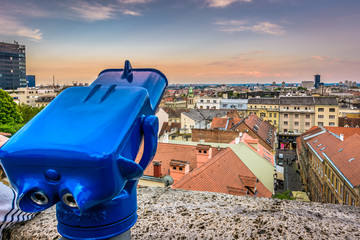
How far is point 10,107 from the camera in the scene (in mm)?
32719

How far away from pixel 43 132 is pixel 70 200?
1.21 ft

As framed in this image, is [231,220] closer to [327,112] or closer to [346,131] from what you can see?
[346,131]

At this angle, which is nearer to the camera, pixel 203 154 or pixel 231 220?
pixel 231 220

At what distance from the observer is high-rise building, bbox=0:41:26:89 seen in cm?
13090

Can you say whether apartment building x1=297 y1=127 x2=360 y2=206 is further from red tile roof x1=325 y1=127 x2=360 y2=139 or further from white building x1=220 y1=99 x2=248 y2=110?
white building x1=220 y1=99 x2=248 y2=110

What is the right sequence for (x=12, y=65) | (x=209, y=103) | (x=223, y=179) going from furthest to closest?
1. (x=12, y=65)
2. (x=209, y=103)
3. (x=223, y=179)

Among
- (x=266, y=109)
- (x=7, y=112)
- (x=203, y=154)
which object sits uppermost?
(x=266, y=109)

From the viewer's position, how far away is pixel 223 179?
15844 millimetres

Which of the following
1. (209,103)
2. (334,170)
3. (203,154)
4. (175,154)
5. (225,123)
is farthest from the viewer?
(209,103)

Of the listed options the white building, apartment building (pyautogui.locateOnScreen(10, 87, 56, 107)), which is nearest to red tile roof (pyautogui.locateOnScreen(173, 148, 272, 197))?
the white building

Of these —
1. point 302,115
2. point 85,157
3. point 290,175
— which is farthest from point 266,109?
point 85,157

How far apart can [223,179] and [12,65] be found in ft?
464

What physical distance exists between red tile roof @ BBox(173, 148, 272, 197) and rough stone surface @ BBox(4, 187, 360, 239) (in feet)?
31.4

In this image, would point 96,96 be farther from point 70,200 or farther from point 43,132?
point 70,200
